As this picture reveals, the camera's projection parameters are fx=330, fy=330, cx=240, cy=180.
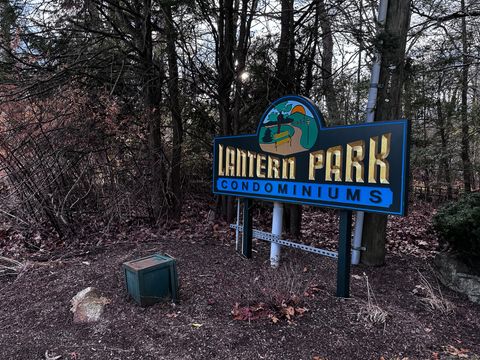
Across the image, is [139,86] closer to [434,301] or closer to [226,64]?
[226,64]

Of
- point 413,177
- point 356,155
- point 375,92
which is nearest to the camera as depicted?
point 356,155

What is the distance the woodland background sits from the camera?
5453 millimetres

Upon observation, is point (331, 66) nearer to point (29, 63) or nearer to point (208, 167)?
point (208, 167)

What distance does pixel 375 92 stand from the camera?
427 centimetres

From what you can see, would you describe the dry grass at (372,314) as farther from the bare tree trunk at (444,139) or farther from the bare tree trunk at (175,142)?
the bare tree trunk at (444,139)

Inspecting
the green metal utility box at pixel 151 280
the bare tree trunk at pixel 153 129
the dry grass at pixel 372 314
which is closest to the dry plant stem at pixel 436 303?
the dry grass at pixel 372 314

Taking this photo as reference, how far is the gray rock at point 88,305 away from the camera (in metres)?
2.99


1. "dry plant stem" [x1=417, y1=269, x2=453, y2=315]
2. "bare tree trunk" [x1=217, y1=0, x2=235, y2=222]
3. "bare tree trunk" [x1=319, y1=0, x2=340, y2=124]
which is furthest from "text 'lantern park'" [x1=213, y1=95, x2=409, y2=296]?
"bare tree trunk" [x1=319, y1=0, x2=340, y2=124]

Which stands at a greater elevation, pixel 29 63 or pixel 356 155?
pixel 29 63

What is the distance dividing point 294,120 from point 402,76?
69.5 inches

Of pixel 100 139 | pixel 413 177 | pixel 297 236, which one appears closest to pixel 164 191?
pixel 100 139

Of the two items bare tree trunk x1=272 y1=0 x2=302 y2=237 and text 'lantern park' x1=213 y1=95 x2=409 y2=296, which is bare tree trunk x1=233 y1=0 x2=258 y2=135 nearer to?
bare tree trunk x1=272 y1=0 x2=302 y2=237

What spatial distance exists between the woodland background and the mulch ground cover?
1.68 m

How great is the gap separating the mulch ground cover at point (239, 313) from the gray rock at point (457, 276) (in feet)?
0.36
